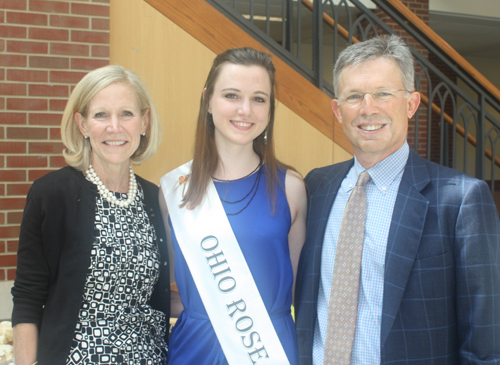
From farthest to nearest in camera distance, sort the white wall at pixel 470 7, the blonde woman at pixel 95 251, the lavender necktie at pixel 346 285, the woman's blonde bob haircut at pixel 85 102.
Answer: the white wall at pixel 470 7
the woman's blonde bob haircut at pixel 85 102
the blonde woman at pixel 95 251
the lavender necktie at pixel 346 285

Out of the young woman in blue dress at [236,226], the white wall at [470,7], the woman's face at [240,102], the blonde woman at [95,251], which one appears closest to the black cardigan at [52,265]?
the blonde woman at [95,251]

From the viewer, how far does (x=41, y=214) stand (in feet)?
4.97

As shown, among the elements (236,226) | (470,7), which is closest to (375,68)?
(236,226)

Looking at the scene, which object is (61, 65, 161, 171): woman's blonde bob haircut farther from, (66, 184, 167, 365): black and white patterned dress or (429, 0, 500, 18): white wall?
(429, 0, 500, 18): white wall

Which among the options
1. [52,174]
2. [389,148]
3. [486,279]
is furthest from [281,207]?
[52,174]

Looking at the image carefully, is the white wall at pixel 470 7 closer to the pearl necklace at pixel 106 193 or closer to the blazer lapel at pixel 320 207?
the blazer lapel at pixel 320 207

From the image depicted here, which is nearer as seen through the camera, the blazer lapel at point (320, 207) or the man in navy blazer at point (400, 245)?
the man in navy blazer at point (400, 245)

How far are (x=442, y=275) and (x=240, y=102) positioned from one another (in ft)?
3.22

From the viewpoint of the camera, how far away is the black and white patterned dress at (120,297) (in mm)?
1491

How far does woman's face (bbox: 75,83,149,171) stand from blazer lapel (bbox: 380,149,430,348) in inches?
41.4

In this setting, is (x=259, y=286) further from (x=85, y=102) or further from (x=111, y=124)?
(x=85, y=102)

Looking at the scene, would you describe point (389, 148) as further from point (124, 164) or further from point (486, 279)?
point (124, 164)

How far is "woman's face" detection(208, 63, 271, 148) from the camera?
1.74 metres

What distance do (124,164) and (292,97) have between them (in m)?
1.82
